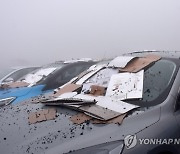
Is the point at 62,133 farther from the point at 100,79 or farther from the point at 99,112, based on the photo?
the point at 100,79

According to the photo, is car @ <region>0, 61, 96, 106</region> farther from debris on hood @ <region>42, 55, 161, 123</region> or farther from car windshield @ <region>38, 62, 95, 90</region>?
debris on hood @ <region>42, 55, 161, 123</region>

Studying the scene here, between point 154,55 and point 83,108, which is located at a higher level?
point 154,55

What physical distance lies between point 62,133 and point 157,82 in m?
1.18

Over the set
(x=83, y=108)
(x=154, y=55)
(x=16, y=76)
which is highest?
(x=154, y=55)

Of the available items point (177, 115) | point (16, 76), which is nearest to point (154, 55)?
point (177, 115)

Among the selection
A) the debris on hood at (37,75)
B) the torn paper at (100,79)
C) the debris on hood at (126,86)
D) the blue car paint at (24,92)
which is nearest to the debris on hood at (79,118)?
the debris on hood at (126,86)

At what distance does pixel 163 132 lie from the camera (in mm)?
2916

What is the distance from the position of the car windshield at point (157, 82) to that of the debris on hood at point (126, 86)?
0.06m

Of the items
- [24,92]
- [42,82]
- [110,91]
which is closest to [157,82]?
[110,91]

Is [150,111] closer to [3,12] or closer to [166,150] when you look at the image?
[166,150]

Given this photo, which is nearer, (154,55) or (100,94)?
(100,94)

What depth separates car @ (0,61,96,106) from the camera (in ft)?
20.3

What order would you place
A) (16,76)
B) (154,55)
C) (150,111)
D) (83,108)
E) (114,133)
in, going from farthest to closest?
(16,76) → (154,55) → (83,108) → (150,111) → (114,133)

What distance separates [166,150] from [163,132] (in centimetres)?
15
